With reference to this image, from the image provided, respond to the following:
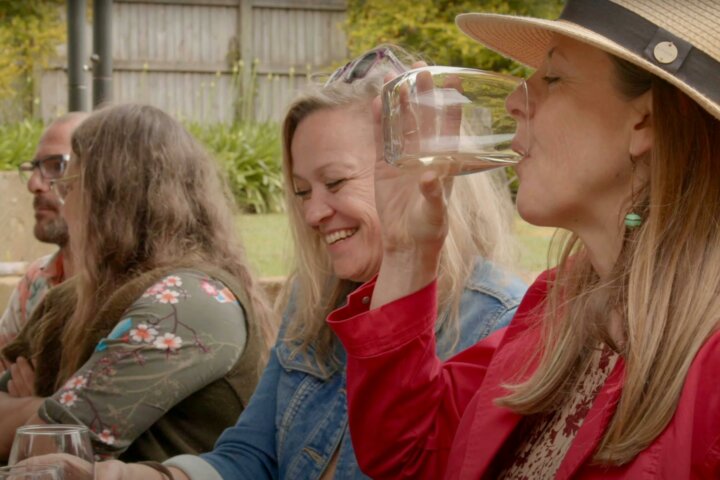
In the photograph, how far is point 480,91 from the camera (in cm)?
182

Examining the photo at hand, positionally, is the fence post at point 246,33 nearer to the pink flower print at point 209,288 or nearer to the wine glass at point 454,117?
the pink flower print at point 209,288

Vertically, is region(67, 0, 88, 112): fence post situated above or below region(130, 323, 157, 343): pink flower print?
above

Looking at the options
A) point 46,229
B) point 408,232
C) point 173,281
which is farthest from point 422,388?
point 46,229

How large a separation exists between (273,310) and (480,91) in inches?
59.5

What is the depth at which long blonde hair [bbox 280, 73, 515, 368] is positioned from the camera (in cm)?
248

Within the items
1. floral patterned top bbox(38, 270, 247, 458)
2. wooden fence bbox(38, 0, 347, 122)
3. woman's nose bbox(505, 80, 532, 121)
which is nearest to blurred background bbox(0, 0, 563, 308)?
wooden fence bbox(38, 0, 347, 122)

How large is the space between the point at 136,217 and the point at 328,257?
30.2 inches

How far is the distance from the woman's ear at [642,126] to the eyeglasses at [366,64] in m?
1.13

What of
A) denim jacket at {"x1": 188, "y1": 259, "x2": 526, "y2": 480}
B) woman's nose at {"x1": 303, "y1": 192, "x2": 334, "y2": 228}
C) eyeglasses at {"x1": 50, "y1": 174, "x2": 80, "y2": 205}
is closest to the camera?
denim jacket at {"x1": 188, "y1": 259, "x2": 526, "y2": 480}

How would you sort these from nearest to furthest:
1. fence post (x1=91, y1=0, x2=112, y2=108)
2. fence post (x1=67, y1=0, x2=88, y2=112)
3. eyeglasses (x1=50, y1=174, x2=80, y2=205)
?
eyeglasses (x1=50, y1=174, x2=80, y2=205) → fence post (x1=91, y1=0, x2=112, y2=108) → fence post (x1=67, y1=0, x2=88, y2=112)

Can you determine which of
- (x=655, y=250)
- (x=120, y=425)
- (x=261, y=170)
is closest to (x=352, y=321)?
(x=655, y=250)

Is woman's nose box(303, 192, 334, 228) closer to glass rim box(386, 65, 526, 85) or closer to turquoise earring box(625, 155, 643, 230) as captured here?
glass rim box(386, 65, 526, 85)

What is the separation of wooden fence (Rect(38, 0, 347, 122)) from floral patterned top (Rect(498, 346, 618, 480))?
11.5 meters

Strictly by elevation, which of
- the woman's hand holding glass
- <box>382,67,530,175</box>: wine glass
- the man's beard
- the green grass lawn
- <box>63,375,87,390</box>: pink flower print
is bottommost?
the green grass lawn
